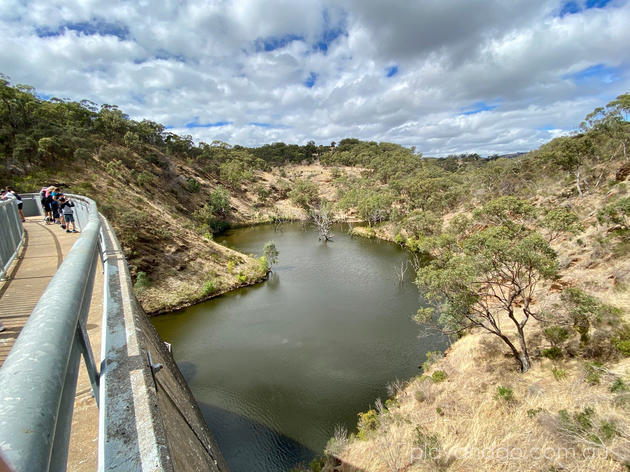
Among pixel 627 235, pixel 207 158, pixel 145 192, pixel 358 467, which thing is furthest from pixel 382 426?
pixel 207 158

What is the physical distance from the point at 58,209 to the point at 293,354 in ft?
43.3

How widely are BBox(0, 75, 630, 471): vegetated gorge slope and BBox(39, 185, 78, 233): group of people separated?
1160 centimetres

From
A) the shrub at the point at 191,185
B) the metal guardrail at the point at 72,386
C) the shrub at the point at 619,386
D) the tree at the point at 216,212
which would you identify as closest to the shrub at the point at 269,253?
the tree at the point at 216,212

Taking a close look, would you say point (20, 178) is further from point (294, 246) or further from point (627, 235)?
point (627, 235)

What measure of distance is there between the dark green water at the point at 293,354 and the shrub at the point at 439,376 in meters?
2.35

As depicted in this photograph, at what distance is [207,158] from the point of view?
72.6 meters

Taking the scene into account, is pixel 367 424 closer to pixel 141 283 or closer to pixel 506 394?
pixel 506 394

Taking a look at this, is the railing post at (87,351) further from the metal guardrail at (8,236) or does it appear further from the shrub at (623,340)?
the shrub at (623,340)

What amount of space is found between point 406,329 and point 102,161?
42.7m

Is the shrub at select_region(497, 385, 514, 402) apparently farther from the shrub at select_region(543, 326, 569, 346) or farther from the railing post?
the railing post

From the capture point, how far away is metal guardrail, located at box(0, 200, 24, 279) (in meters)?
→ 5.53

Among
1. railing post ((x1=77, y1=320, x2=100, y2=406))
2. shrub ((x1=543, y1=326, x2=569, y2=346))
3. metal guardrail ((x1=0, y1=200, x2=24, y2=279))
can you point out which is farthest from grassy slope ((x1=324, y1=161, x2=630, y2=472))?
metal guardrail ((x1=0, y1=200, x2=24, y2=279))

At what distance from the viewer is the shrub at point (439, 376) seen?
14.0 metres

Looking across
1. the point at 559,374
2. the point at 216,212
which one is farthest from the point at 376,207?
the point at 559,374
